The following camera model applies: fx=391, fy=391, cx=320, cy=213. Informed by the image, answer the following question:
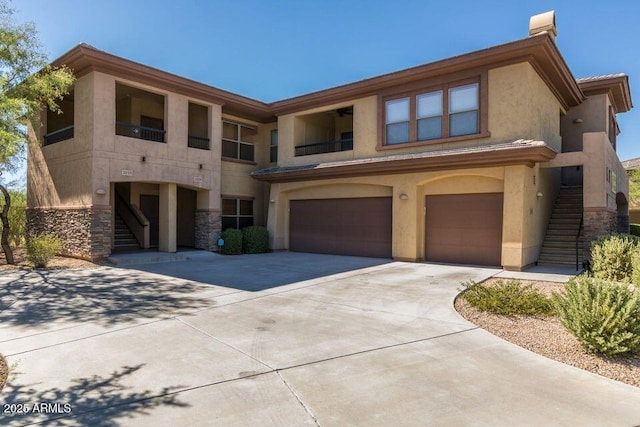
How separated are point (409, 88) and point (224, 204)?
9866mm

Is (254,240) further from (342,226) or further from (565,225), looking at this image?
(565,225)

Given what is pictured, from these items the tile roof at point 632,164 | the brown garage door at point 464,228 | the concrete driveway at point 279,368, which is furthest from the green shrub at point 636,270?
the tile roof at point 632,164

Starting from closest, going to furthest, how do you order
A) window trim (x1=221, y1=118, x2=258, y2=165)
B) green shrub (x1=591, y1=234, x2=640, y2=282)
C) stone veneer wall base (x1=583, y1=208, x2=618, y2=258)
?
green shrub (x1=591, y1=234, x2=640, y2=282) < stone veneer wall base (x1=583, y1=208, x2=618, y2=258) < window trim (x1=221, y1=118, x2=258, y2=165)

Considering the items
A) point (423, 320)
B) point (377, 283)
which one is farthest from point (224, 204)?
point (423, 320)

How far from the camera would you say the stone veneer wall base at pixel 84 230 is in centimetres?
1391

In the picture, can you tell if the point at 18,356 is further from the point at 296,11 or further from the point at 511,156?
the point at 296,11

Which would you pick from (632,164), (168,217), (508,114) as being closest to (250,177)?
(168,217)

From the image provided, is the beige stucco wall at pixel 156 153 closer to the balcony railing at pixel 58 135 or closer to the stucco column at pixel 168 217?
the stucco column at pixel 168 217

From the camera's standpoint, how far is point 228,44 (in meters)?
18.1

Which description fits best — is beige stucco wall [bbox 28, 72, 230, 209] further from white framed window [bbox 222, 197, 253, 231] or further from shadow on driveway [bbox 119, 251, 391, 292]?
shadow on driveway [bbox 119, 251, 391, 292]

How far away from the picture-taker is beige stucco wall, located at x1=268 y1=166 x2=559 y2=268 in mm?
12570

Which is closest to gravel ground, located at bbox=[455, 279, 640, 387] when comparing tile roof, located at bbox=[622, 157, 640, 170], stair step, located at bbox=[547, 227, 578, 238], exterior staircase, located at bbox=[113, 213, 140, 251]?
stair step, located at bbox=[547, 227, 578, 238]

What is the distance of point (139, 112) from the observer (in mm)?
18016

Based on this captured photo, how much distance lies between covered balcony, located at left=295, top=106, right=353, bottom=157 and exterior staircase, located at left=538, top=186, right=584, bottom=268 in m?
9.35
